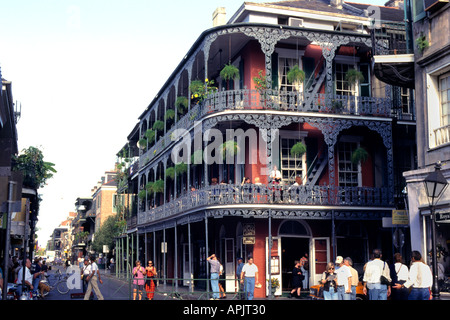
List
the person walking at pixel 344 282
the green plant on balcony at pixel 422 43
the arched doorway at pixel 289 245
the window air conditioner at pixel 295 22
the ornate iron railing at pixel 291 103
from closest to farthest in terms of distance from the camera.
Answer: the person walking at pixel 344 282, the green plant on balcony at pixel 422 43, the ornate iron railing at pixel 291 103, the arched doorway at pixel 289 245, the window air conditioner at pixel 295 22

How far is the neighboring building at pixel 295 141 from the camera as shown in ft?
72.9

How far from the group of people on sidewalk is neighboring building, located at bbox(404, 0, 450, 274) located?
287cm

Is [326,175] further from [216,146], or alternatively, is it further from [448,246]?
[448,246]

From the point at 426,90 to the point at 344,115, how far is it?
6789 mm

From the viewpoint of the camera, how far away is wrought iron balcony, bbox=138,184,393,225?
21.8 meters

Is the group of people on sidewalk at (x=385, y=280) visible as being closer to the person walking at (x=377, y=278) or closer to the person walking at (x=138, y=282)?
the person walking at (x=377, y=278)

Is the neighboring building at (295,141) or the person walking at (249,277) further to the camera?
the neighboring building at (295,141)

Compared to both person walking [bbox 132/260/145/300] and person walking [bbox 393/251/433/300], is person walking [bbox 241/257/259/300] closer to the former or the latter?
person walking [bbox 132/260/145/300]

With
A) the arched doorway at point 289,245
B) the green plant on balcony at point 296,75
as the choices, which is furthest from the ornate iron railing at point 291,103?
the arched doorway at point 289,245

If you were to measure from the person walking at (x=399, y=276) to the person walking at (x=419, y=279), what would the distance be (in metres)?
0.72

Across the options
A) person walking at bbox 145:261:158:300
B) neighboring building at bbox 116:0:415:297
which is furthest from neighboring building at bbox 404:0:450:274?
person walking at bbox 145:261:158:300

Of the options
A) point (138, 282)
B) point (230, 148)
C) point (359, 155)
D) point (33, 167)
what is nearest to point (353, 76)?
point (359, 155)

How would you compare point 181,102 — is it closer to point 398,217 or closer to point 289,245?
point 289,245

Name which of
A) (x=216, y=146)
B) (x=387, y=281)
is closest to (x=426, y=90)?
(x=387, y=281)
